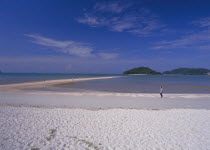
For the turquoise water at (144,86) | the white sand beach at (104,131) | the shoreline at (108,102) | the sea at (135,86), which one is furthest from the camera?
the sea at (135,86)

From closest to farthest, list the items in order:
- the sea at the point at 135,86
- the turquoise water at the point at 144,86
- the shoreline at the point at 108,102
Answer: the shoreline at the point at 108,102 → the turquoise water at the point at 144,86 → the sea at the point at 135,86

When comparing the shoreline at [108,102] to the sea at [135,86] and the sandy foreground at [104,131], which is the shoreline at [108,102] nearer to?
the sandy foreground at [104,131]

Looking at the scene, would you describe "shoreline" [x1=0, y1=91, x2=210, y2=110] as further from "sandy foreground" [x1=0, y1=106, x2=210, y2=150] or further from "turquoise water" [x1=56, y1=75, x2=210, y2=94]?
"turquoise water" [x1=56, y1=75, x2=210, y2=94]

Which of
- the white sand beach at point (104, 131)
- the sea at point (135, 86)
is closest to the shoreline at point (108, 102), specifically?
the white sand beach at point (104, 131)

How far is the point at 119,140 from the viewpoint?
17.3 feet

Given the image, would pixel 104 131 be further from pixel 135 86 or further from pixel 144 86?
pixel 144 86

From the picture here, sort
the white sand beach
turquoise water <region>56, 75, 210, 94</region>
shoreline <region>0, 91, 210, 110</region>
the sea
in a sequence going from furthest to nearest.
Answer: the sea → turquoise water <region>56, 75, 210, 94</region> → shoreline <region>0, 91, 210, 110</region> → the white sand beach

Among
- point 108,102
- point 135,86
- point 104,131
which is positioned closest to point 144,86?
point 135,86

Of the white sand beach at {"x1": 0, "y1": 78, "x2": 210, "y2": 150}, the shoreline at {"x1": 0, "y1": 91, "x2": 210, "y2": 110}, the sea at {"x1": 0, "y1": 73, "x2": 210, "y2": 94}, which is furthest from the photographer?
the sea at {"x1": 0, "y1": 73, "x2": 210, "y2": 94}

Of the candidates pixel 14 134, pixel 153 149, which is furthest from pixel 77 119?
pixel 153 149

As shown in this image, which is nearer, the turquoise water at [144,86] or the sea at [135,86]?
the turquoise water at [144,86]

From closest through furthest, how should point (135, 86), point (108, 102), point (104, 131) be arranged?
point (104, 131)
point (108, 102)
point (135, 86)

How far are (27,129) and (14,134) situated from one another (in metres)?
0.57

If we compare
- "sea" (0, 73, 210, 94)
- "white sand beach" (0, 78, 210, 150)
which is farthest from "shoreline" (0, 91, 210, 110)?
"sea" (0, 73, 210, 94)
